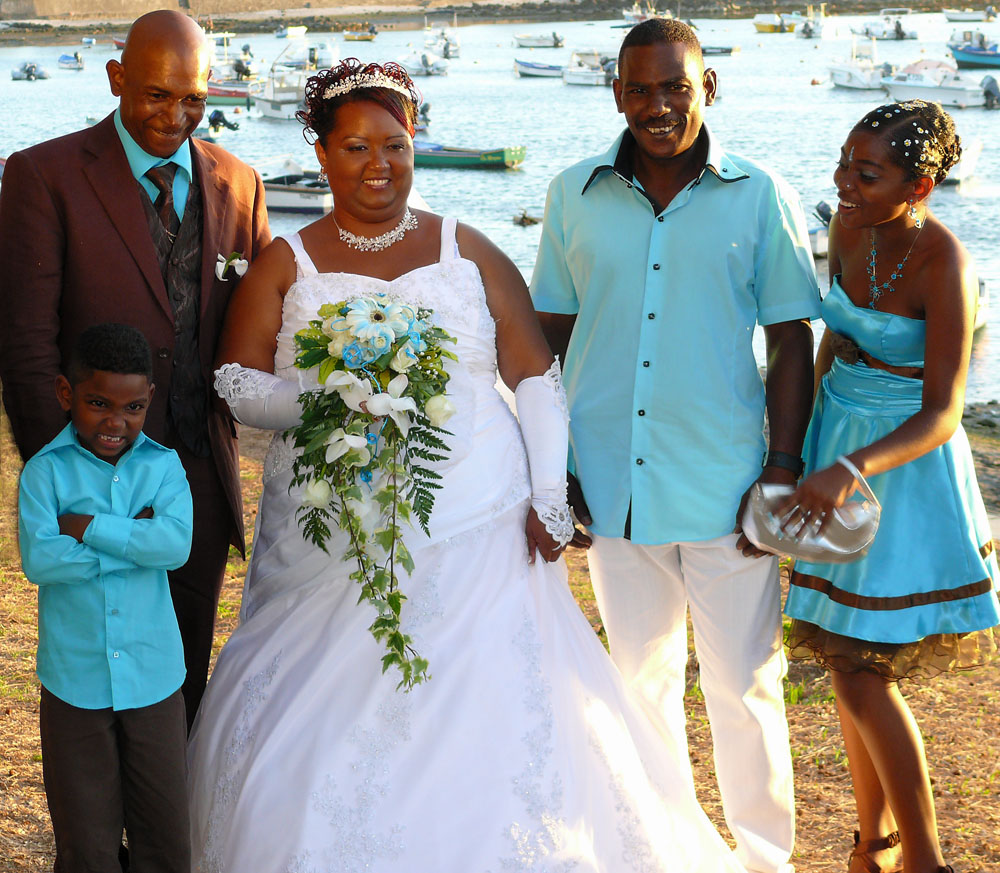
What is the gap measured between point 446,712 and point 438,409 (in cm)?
81

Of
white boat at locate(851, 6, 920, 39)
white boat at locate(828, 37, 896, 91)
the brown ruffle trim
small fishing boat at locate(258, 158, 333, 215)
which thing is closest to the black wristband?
the brown ruffle trim

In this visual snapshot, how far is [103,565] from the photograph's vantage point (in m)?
2.89

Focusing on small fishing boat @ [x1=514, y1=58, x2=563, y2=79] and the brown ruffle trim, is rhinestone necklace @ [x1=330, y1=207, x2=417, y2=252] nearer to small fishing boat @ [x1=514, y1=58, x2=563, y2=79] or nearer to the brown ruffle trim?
the brown ruffle trim

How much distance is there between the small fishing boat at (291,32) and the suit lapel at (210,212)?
72892mm

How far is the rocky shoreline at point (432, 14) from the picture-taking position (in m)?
81.6

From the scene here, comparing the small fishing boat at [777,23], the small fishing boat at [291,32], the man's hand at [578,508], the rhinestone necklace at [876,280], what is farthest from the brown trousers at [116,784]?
the small fishing boat at [777,23]

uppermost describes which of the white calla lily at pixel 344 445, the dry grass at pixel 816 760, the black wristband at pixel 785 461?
the white calla lily at pixel 344 445

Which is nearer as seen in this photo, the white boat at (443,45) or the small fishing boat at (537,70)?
the small fishing boat at (537,70)

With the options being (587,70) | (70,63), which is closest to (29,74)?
(70,63)

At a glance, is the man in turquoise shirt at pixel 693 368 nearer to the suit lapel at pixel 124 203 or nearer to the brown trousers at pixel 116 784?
the suit lapel at pixel 124 203

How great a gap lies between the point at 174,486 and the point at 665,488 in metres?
1.43

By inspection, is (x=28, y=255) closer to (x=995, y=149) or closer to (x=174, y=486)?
→ (x=174, y=486)

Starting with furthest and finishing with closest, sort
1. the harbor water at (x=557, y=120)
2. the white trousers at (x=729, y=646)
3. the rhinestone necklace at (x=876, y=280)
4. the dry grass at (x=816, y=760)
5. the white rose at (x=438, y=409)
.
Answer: the harbor water at (x=557, y=120) → the dry grass at (x=816, y=760) → the white trousers at (x=729, y=646) → the rhinestone necklace at (x=876, y=280) → the white rose at (x=438, y=409)

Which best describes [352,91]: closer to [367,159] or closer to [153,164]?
[367,159]
